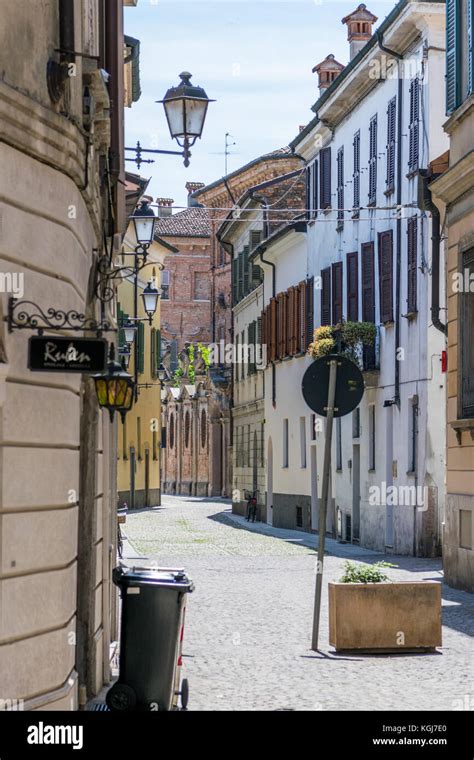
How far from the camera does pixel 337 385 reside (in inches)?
571

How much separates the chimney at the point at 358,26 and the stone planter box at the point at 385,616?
2865cm

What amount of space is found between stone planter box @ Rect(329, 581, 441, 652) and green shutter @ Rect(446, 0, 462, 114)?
9682 millimetres

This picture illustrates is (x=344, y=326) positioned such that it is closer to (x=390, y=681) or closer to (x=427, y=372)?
(x=427, y=372)

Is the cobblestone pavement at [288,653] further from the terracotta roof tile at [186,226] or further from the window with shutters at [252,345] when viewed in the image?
the terracotta roof tile at [186,226]

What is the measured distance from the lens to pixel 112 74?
47.8ft

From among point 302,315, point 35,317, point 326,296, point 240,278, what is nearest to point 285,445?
point 302,315

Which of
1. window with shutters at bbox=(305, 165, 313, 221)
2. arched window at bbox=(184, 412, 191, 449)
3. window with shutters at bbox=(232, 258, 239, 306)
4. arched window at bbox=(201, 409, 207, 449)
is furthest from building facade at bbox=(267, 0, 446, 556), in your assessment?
arched window at bbox=(184, 412, 191, 449)

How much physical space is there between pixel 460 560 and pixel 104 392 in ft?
36.6

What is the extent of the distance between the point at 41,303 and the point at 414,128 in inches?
845

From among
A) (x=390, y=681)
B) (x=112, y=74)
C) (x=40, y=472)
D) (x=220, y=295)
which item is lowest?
(x=390, y=681)

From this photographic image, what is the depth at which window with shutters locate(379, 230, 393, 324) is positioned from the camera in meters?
30.8

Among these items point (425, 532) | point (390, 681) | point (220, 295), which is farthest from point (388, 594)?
point (220, 295)

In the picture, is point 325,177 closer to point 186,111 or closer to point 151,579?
point 186,111

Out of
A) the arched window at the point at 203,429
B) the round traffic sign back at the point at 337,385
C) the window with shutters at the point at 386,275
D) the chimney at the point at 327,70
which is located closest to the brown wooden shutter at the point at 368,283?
the window with shutters at the point at 386,275
